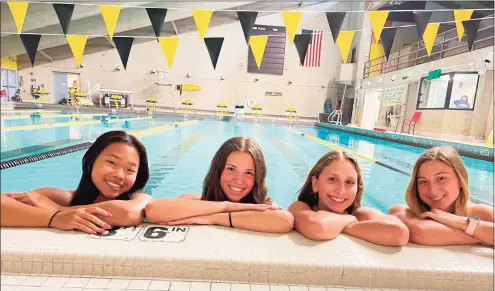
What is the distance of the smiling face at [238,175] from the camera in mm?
1296

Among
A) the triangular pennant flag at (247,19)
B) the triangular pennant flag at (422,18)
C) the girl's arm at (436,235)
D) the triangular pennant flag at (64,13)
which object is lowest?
the girl's arm at (436,235)

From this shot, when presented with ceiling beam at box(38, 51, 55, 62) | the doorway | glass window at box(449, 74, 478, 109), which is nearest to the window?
glass window at box(449, 74, 478, 109)

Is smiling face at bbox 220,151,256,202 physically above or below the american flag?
below

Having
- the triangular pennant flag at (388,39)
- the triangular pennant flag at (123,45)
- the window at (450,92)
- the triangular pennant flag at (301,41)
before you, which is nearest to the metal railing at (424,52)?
the window at (450,92)

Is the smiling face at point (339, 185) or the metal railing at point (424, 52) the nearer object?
the smiling face at point (339, 185)

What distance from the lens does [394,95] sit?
10.4 meters

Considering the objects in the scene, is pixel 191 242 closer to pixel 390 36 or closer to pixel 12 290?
pixel 12 290

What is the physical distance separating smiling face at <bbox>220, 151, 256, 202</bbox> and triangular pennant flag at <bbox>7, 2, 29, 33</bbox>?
285 centimetres

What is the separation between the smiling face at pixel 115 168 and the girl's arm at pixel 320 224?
0.71 meters

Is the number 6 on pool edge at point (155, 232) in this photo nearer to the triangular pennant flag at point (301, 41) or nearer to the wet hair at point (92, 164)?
the wet hair at point (92, 164)

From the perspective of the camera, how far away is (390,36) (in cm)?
383

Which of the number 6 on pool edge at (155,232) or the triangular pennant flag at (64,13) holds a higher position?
the triangular pennant flag at (64,13)

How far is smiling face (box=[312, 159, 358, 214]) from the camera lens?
126 centimetres

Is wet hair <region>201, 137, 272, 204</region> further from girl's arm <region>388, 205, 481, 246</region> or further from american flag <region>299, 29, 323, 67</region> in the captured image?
american flag <region>299, 29, 323, 67</region>
